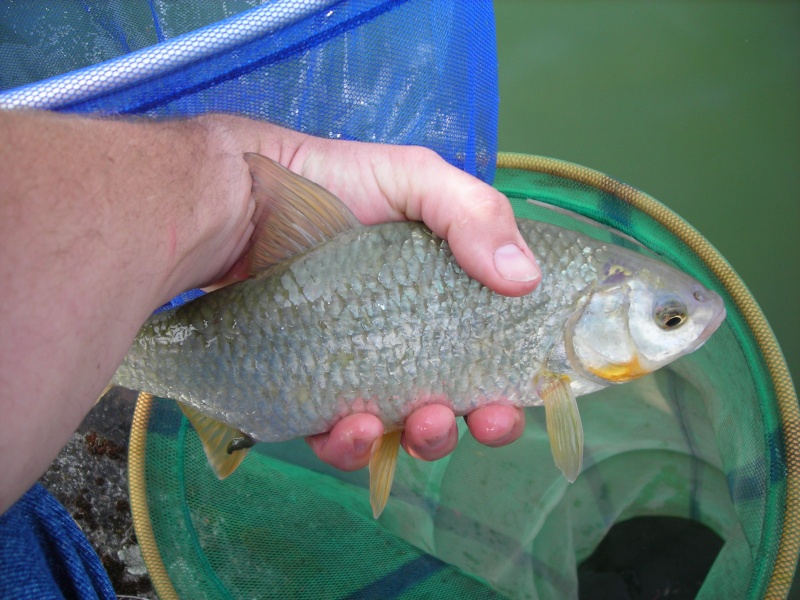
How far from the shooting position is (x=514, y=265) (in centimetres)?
155

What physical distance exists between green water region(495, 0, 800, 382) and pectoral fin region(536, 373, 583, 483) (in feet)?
8.30

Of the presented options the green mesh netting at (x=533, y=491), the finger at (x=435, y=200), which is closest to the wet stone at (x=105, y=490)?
the green mesh netting at (x=533, y=491)

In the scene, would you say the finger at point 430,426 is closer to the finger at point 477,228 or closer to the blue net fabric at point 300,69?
the finger at point 477,228

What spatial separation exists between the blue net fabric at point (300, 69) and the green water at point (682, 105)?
6.42 ft

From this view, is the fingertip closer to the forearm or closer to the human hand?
the human hand

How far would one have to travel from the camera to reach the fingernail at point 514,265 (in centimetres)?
153

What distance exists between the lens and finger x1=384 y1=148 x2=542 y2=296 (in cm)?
154

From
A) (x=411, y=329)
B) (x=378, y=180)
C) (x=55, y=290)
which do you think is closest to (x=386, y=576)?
(x=411, y=329)

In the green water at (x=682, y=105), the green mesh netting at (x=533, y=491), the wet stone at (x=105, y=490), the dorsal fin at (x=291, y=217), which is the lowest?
the wet stone at (x=105, y=490)

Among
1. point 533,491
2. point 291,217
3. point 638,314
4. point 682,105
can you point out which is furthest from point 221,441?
point 682,105

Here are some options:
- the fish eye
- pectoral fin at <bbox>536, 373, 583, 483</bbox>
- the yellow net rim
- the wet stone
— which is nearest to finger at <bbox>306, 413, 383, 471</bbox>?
pectoral fin at <bbox>536, 373, 583, 483</bbox>

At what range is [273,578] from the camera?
7.13 ft

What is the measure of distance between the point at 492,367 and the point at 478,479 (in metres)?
1.44

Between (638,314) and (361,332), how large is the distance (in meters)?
0.80
